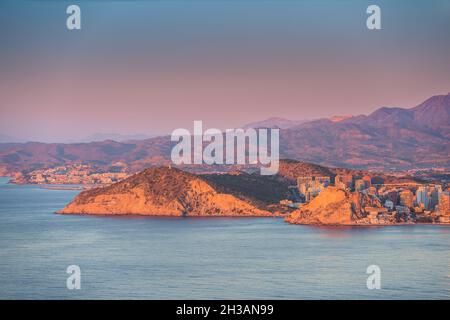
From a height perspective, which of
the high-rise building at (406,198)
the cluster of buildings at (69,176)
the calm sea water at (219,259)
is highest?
the high-rise building at (406,198)

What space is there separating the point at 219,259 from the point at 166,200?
19.9 meters

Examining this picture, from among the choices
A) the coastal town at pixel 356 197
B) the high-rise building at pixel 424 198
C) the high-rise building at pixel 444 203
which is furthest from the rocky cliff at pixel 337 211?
the high-rise building at pixel 424 198

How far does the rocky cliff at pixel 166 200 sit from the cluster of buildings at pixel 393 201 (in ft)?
9.64

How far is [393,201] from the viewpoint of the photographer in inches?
1783

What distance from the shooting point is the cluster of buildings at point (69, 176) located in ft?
297

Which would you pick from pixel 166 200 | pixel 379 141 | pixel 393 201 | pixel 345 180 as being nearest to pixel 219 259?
pixel 393 201

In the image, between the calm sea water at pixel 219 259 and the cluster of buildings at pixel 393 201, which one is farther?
the cluster of buildings at pixel 393 201

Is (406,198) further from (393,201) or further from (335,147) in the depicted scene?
(335,147)

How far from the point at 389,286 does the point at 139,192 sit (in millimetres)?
27371

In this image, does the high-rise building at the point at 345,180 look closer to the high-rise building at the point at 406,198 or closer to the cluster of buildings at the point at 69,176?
the high-rise building at the point at 406,198

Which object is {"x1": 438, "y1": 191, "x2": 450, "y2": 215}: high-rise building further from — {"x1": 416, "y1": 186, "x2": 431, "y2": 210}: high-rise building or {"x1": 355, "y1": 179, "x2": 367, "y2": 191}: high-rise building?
{"x1": 355, "y1": 179, "x2": 367, "y2": 191}: high-rise building

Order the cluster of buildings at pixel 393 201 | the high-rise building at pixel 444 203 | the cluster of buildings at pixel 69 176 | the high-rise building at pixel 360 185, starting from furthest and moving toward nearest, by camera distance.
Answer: the cluster of buildings at pixel 69 176 → the high-rise building at pixel 360 185 → the high-rise building at pixel 444 203 → the cluster of buildings at pixel 393 201

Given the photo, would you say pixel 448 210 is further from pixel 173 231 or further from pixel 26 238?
pixel 26 238
